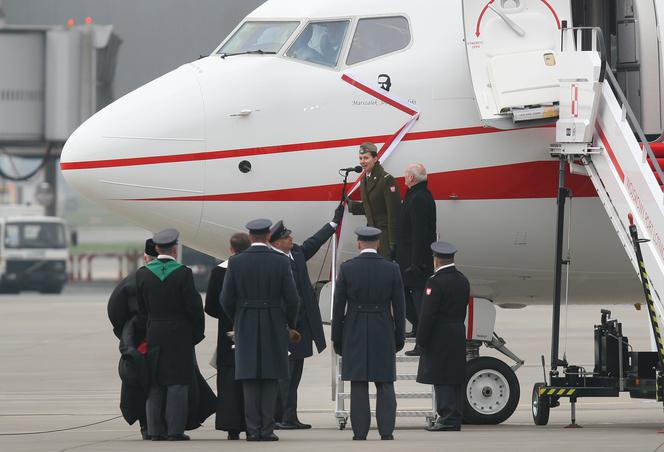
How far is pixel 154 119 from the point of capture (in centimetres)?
1502

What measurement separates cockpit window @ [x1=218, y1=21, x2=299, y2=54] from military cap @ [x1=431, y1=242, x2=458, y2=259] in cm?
283

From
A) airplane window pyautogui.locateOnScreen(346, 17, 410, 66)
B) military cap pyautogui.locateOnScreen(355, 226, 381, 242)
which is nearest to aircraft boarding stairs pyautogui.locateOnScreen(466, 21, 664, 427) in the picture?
airplane window pyautogui.locateOnScreen(346, 17, 410, 66)

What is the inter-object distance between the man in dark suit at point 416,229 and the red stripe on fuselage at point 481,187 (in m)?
0.48

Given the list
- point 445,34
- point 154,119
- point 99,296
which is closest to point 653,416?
point 445,34

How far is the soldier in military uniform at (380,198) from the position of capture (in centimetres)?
1468

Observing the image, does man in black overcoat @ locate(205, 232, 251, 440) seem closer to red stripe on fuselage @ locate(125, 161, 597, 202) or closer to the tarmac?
the tarmac

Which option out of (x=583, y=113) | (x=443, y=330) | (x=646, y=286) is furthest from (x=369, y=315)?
(x=583, y=113)

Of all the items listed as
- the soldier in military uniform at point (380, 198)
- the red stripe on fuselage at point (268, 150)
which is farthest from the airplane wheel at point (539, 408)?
the red stripe on fuselage at point (268, 150)

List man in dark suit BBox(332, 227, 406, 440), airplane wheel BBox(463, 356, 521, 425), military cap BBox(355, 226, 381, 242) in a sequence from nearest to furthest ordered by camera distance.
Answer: man in dark suit BBox(332, 227, 406, 440) → military cap BBox(355, 226, 381, 242) → airplane wheel BBox(463, 356, 521, 425)

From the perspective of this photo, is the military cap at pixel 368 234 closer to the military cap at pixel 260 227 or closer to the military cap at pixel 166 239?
the military cap at pixel 260 227

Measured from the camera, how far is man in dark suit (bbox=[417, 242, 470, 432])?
554 inches

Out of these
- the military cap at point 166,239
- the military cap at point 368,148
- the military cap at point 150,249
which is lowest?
the military cap at point 150,249

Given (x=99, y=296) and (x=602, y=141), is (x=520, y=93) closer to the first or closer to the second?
(x=602, y=141)

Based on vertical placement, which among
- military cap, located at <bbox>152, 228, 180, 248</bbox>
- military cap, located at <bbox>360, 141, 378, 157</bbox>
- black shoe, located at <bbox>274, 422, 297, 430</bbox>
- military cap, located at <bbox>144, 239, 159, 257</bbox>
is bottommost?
black shoe, located at <bbox>274, 422, 297, 430</bbox>
